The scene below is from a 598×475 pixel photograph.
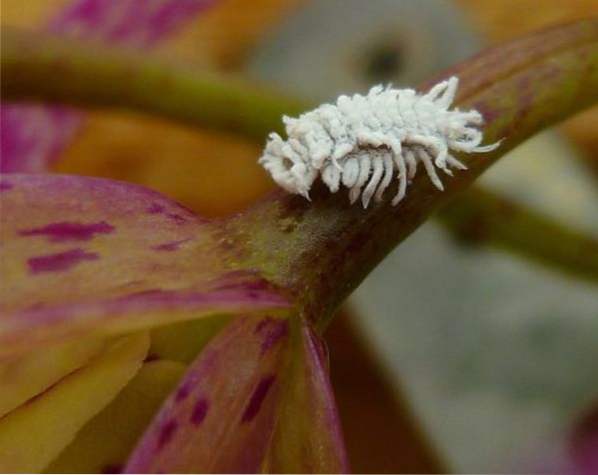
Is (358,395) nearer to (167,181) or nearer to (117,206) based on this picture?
(167,181)

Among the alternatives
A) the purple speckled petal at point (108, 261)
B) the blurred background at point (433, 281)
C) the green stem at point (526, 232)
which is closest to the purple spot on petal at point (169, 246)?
the purple speckled petal at point (108, 261)

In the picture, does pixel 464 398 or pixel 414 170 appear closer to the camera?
pixel 414 170

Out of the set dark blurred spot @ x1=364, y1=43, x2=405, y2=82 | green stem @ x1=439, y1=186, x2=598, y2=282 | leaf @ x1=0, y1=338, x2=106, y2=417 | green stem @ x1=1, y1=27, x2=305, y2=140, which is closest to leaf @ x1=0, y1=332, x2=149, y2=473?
leaf @ x1=0, y1=338, x2=106, y2=417

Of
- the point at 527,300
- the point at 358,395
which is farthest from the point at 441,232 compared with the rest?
the point at 358,395

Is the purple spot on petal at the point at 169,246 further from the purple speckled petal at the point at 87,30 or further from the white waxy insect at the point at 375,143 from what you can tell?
the purple speckled petal at the point at 87,30

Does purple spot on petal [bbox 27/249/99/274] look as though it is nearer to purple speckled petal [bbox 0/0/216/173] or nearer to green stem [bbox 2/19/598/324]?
green stem [bbox 2/19/598/324]

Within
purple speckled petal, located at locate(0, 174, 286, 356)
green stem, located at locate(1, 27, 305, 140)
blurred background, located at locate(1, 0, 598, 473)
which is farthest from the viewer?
blurred background, located at locate(1, 0, 598, 473)
